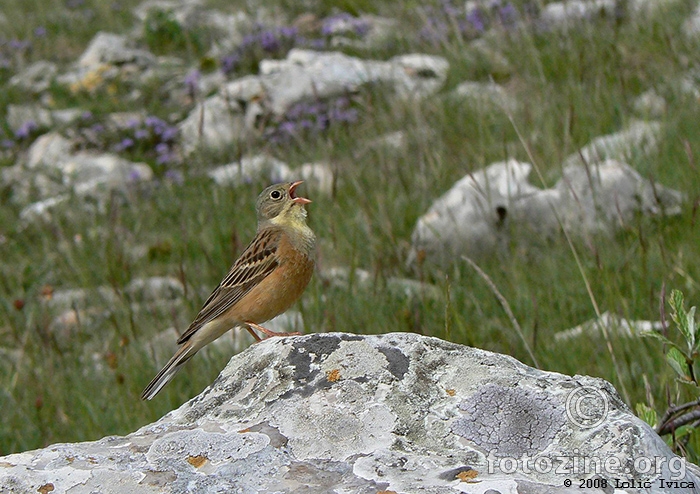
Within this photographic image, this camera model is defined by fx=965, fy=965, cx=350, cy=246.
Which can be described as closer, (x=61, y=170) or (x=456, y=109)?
(x=456, y=109)

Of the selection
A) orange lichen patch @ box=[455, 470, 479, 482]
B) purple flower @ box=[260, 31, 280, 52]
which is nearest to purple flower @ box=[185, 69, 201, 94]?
purple flower @ box=[260, 31, 280, 52]

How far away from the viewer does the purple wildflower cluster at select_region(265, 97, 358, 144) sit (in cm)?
875

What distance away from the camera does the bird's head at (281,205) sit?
445 centimetres

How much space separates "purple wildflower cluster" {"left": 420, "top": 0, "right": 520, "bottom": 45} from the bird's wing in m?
5.81

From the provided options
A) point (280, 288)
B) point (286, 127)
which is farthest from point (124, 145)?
point (280, 288)

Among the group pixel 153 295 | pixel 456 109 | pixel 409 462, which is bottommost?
pixel 153 295

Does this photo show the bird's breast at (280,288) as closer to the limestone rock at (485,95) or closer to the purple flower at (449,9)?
the limestone rock at (485,95)

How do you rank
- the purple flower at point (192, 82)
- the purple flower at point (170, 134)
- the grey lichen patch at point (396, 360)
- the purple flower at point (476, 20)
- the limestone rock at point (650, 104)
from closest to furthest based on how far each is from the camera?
the grey lichen patch at point (396, 360) → the limestone rock at point (650, 104) → the purple flower at point (192, 82) → the purple flower at point (170, 134) → the purple flower at point (476, 20)

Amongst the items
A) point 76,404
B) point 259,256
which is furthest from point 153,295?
point 259,256

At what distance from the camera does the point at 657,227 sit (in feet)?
18.4

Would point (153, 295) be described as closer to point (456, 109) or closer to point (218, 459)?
point (456, 109)

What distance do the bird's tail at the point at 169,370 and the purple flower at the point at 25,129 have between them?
23.8 feet

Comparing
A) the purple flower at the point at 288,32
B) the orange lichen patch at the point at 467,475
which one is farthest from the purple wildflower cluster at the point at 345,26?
the orange lichen patch at the point at 467,475

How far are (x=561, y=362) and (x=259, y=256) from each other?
4.69 ft
